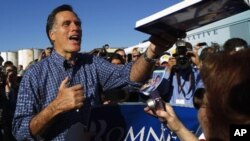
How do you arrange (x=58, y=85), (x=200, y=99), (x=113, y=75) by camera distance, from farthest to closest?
(x=113, y=75), (x=58, y=85), (x=200, y=99)

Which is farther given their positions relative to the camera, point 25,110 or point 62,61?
point 62,61

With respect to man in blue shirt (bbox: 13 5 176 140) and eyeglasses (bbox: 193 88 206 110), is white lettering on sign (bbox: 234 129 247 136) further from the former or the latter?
man in blue shirt (bbox: 13 5 176 140)

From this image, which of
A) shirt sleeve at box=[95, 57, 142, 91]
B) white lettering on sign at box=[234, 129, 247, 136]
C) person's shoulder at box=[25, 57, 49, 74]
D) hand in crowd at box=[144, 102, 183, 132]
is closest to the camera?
white lettering on sign at box=[234, 129, 247, 136]

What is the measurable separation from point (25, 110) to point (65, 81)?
0.33 m

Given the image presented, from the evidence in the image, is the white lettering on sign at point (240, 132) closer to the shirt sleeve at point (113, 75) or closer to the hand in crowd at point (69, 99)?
the hand in crowd at point (69, 99)

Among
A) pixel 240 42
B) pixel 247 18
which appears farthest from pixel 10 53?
pixel 240 42

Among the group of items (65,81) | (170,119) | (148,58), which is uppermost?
(148,58)

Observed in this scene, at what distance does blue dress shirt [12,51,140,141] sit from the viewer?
2.71 m

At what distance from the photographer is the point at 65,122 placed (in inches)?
109

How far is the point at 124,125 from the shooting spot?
3.05 meters

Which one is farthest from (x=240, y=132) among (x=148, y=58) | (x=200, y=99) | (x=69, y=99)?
(x=148, y=58)

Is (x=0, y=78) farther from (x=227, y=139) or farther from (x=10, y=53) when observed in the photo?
(x=10, y=53)

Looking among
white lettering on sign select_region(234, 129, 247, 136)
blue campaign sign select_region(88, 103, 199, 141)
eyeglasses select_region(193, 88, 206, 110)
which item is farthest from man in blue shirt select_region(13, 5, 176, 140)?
white lettering on sign select_region(234, 129, 247, 136)

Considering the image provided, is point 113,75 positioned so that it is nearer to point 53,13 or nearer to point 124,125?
point 124,125
